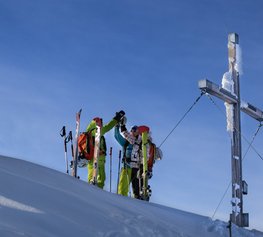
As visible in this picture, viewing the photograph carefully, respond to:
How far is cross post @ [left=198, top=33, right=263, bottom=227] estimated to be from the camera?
11.2 metres

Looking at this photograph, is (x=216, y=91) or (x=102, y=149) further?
(x=102, y=149)

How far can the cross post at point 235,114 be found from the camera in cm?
1122

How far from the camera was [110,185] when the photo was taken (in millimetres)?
16234

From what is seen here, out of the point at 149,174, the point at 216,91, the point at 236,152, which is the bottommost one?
the point at 149,174

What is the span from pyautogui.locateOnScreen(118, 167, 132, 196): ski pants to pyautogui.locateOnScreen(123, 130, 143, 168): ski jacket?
19cm

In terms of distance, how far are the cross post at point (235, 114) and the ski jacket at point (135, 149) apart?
7.70 ft

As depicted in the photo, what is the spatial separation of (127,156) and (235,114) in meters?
2.71

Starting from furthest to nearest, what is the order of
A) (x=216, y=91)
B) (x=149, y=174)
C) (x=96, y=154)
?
(x=149, y=174) → (x=96, y=154) → (x=216, y=91)

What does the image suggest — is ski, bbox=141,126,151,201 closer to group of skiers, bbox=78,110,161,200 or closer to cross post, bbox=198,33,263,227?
group of skiers, bbox=78,110,161,200

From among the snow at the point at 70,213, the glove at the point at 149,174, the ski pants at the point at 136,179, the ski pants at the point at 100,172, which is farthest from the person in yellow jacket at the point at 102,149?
the snow at the point at 70,213

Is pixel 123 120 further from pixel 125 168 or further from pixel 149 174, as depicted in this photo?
pixel 149 174

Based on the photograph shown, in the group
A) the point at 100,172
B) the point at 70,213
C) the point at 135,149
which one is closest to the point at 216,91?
the point at 135,149

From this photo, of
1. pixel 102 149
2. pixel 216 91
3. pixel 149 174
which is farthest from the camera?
pixel 149 174

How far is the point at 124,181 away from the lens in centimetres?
1297
